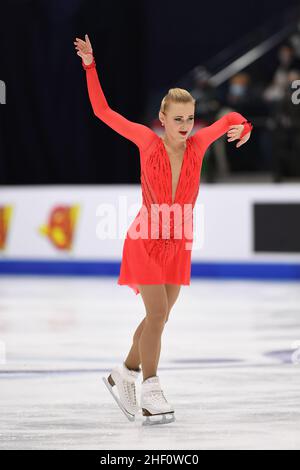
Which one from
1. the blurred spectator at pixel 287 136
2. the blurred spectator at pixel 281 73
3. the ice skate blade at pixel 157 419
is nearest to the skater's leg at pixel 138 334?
the ice skate blade at pixel 157 419

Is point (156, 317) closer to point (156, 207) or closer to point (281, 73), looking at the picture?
point (156, 207)

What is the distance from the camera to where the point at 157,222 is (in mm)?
4773

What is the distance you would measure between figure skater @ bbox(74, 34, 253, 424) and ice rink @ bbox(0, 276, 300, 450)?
236 millimetres

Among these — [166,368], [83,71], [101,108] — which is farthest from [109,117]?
[83,71]

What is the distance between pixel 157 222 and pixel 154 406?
0.73 meters

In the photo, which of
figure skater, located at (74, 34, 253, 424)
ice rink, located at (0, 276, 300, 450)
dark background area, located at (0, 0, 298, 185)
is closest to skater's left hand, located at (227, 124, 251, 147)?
figure skater, located at (74, 34, 253, 424)

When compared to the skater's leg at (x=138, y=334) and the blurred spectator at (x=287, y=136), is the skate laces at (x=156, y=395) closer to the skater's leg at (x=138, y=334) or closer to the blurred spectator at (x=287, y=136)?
the skater's leg at (x=138, y=334)

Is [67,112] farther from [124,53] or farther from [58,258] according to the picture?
[58,258]

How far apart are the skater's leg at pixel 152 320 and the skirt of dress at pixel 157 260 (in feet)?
0.15

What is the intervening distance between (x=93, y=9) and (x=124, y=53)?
872 mm

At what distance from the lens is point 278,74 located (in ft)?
47.0

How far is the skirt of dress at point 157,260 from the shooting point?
4719 mm

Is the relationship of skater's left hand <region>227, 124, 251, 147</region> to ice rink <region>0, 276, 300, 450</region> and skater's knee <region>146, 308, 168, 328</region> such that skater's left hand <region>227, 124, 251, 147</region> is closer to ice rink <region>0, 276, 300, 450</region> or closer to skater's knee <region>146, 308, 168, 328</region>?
skater's knee <region>146, 308, 168, 328</region>

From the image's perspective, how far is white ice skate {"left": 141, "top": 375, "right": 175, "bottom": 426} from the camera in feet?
15.4
